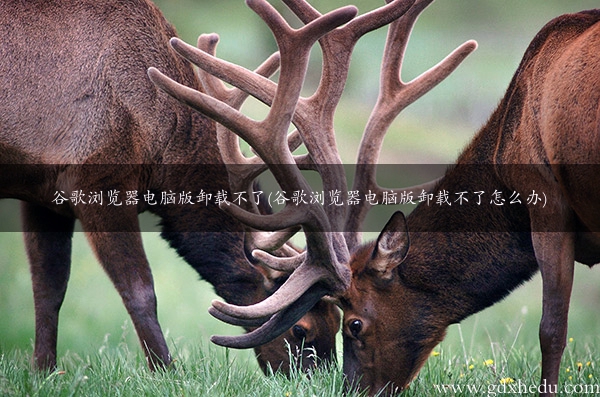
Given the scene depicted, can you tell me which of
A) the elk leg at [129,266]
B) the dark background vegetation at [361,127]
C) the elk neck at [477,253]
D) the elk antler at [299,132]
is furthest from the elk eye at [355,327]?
the dark background vegetation at [361,127]

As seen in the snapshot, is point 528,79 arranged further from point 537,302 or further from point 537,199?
point 537,302

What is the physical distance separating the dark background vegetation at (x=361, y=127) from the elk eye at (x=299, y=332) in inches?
93.2

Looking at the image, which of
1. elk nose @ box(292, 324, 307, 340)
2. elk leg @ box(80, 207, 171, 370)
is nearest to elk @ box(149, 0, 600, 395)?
elk nose @ box(292, 324, 307, 340)

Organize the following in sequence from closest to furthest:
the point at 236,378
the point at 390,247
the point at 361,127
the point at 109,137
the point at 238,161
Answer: the point at 236,378, the point at 390,247, the point at 109,137, the point at 238,161, the point at 361,127

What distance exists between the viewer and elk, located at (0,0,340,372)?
475cm

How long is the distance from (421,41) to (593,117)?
12.2m

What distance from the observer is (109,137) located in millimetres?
4746

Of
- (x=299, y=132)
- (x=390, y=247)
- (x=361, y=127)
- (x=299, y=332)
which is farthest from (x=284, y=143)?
(x=361, y=127)

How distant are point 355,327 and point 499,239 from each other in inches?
32.0

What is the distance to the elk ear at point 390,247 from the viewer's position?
445 cm

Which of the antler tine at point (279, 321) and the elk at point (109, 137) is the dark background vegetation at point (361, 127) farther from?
the antler tine at point (279, 321)

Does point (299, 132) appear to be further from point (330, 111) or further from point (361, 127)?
point (361, 127)

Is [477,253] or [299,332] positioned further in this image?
[299,332]

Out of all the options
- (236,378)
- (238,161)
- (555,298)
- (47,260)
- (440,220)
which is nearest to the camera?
(555,298)
